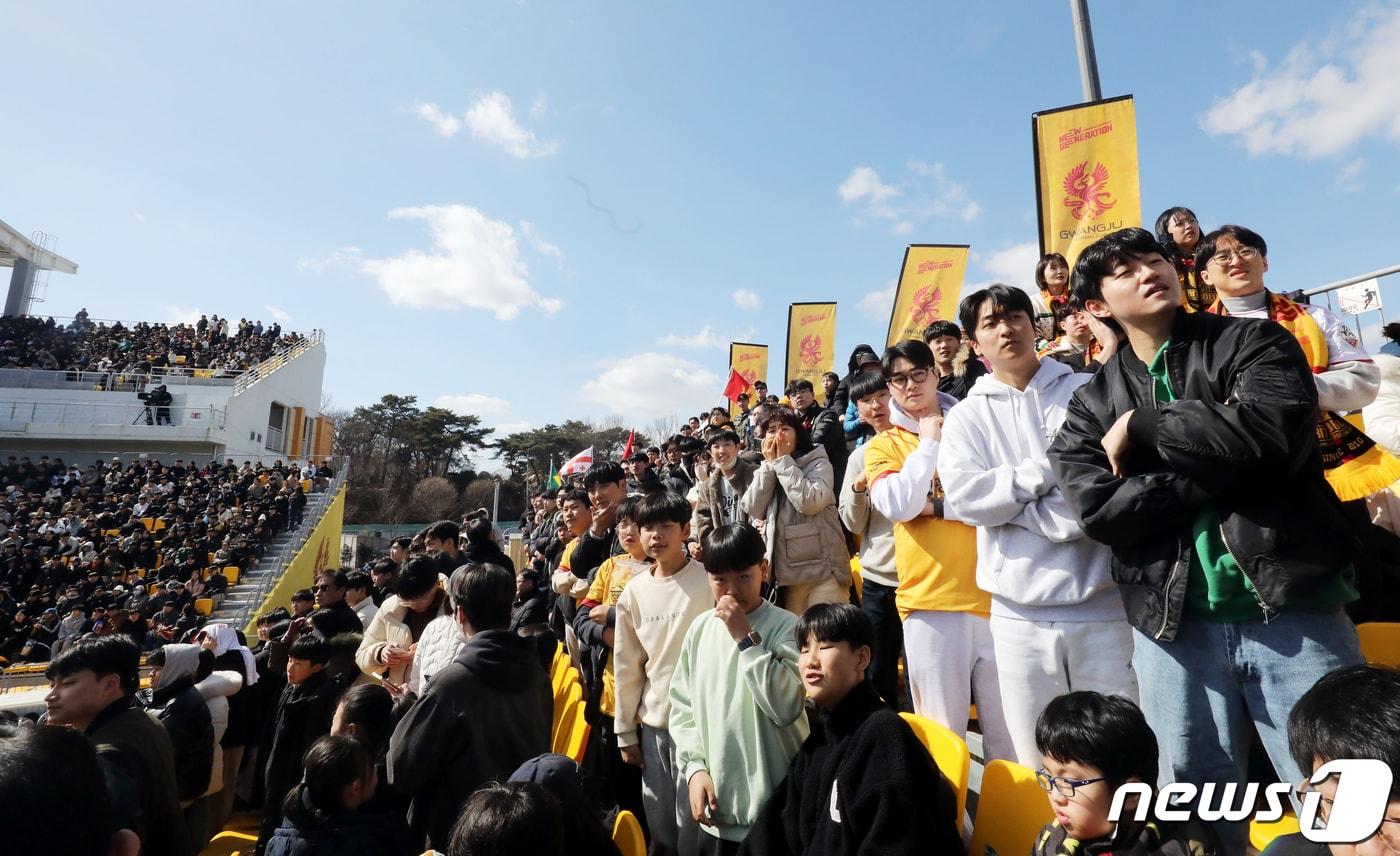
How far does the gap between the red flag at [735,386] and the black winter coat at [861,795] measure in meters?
10.8

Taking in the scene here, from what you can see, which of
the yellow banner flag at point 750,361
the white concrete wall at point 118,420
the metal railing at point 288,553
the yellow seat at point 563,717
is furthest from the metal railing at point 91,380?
the yellow seat at point 563,717

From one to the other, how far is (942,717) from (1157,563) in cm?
100

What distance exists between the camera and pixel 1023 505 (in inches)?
82.4

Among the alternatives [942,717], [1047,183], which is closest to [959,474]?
[942,717]

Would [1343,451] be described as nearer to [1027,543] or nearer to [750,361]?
[1027,543]

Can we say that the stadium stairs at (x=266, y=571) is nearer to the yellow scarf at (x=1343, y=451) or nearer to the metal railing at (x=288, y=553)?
the metal railing at (x=288, y=553)

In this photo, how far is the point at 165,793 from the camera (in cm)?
250

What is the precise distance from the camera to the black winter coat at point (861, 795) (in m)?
1.68

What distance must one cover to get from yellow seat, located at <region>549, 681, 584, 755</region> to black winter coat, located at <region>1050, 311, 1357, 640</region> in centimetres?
255

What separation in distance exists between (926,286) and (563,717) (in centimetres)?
662

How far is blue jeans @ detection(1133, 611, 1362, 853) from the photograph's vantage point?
59.0 inches

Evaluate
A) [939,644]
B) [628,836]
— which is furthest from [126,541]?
[939,644]

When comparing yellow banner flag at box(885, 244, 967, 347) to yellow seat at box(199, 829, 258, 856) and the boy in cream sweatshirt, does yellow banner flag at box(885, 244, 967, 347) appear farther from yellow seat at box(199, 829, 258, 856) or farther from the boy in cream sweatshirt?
yellow seat at box(199, 829, 258, 856)

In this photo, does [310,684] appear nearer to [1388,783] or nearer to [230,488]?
[1388,783]
